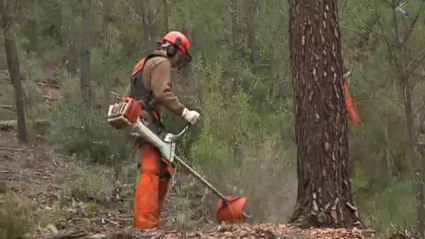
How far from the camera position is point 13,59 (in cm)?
1166

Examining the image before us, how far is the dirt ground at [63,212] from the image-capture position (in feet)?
14.7

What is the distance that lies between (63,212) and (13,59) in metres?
5.32

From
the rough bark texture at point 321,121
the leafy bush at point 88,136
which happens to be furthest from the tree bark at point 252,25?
the rough bark texture at point 321,121

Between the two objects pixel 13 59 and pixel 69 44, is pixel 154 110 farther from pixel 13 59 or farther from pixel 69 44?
pixel 69 44

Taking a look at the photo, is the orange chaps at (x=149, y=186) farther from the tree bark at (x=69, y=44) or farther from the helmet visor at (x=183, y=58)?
the tree bark at (x=69, y=44)

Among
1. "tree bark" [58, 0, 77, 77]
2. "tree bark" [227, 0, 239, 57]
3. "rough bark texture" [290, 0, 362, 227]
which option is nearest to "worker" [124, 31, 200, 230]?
"rough bark texture" [290, 0, 362, 227]

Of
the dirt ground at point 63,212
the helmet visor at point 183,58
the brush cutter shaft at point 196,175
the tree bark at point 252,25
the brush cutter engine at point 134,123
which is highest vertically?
the tree bark at point 252,25

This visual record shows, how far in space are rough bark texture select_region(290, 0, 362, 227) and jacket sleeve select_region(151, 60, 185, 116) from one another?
3.77 ft

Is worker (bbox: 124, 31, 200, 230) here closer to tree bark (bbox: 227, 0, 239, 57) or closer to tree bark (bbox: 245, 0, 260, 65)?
tree bark (bbox: 245, 0, 260, 65)

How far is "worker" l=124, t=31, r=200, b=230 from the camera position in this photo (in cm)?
566

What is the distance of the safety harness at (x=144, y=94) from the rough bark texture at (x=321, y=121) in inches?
53.4

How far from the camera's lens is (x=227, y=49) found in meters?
14.6

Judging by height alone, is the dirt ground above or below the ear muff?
below

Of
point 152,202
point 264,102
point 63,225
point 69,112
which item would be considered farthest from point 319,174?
point 69,112
